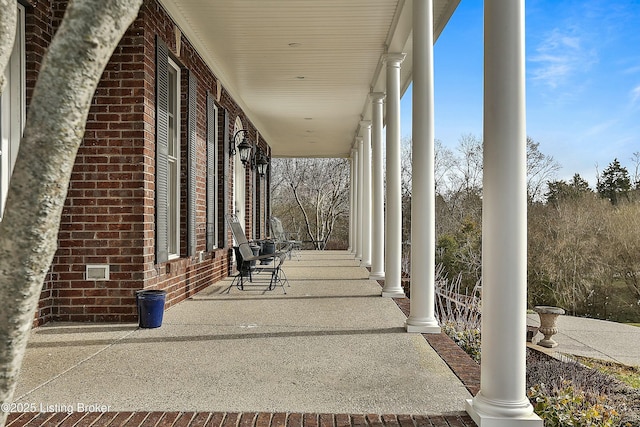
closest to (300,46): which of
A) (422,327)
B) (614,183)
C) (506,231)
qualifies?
(422,327)

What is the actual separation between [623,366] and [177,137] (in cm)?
690

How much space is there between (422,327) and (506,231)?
7.90ft

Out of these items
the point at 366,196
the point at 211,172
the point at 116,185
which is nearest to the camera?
the point at 116,185

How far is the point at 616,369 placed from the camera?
787 centimetres

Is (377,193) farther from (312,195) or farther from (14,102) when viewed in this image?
(312,195)

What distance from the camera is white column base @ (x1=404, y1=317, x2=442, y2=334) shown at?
196 inches

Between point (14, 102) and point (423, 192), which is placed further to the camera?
point (423, 192)

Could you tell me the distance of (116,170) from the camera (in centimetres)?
530

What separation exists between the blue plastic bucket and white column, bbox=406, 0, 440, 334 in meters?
2.22

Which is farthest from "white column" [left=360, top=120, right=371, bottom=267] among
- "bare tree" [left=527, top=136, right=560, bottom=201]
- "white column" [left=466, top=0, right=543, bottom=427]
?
"bare tree" [left=527, top=136, right=560, bottom=201]

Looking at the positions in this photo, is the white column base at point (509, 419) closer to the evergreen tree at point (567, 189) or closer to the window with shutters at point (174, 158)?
the window with shutters at point (174, 158)

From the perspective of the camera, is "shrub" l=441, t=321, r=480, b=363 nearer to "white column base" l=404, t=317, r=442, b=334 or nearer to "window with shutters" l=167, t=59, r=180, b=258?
"white column base" l=404, t=317, r=442, b=334

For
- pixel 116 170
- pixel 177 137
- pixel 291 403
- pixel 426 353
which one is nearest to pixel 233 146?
pixel 177 137

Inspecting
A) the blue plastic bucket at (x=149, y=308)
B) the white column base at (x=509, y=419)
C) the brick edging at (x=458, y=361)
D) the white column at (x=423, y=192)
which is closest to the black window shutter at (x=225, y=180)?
the blue plastic bucket at (x=149, y=308)
